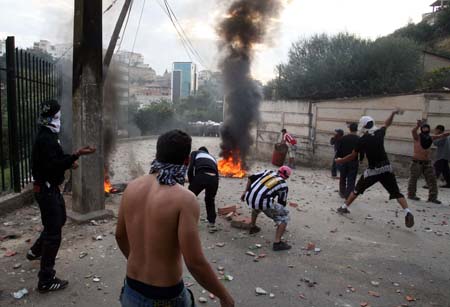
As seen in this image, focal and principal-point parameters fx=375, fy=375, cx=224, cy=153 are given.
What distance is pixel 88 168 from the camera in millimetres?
5836

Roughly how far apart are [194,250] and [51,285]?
8.10 ft

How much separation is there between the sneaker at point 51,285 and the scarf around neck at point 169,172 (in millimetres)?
2355

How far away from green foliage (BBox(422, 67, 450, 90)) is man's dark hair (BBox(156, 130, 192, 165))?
16.9m

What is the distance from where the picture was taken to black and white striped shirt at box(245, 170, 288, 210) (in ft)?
16.6

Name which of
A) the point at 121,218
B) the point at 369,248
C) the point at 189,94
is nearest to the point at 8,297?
the point at 121,218

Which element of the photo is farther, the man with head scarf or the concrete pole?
the man with head scarf

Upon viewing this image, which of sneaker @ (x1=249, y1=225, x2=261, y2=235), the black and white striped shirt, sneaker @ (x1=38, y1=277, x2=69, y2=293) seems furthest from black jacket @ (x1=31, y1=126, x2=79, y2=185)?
sneaker @ (x1=249, y1=225, x2=261, y2=235)

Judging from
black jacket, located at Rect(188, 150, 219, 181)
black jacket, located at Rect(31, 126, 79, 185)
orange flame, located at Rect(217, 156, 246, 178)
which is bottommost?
orange flame, located at Rect(217, 156, 246, 178)

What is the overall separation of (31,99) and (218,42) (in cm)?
754

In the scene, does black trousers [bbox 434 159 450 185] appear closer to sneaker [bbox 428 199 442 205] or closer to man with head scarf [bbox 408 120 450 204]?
man with head scarf [bbox 408 120 450 204]

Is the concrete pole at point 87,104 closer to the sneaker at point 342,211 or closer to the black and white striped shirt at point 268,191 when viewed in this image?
the black and white striped shirt at point 268,191

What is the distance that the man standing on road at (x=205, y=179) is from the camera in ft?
18.9

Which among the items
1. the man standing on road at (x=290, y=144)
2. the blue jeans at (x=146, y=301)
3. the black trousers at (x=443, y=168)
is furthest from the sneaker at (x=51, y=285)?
the man standing on road at (x=290, y=144)

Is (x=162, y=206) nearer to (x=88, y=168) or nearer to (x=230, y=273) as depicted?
(x=230, y=273)
